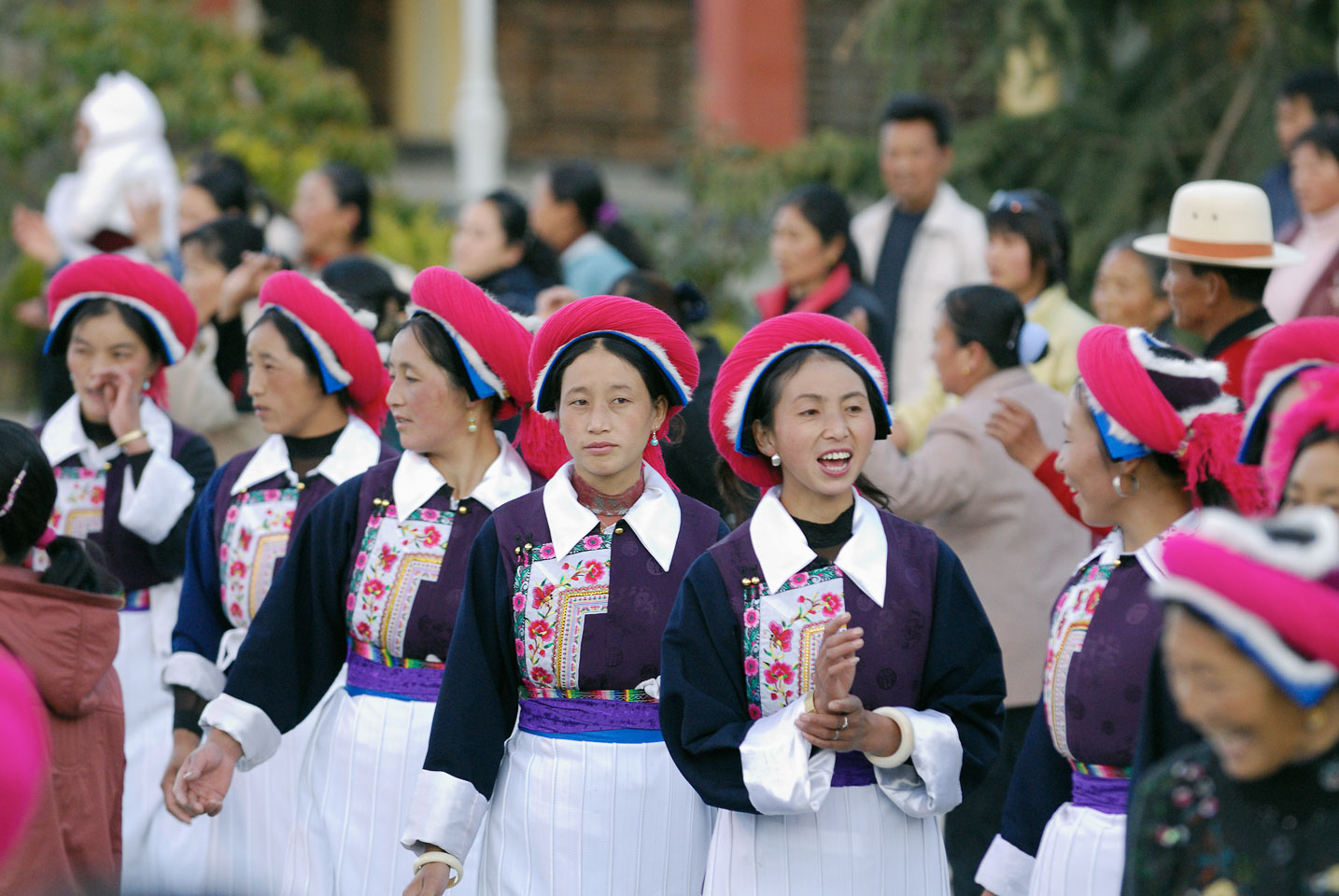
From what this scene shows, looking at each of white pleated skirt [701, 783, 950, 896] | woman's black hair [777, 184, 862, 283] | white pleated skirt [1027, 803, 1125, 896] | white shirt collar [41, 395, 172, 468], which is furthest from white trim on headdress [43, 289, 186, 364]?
white pleated skirt [1027, 803, 1125, 896]

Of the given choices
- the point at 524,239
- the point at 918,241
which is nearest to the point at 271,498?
the point at 524,239

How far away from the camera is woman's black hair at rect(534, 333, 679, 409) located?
3473 mm

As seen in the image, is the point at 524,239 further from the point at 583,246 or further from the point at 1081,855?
the point at 1081,855

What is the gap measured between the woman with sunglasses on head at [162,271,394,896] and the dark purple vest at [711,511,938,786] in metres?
1.47

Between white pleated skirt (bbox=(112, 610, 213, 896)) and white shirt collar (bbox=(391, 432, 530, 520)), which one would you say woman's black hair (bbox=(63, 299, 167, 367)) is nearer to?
white pleated skirt (bbox=(112, 610, 213, 896))

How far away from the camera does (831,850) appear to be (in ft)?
10.2

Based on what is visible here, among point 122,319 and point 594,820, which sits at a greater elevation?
point 122,319

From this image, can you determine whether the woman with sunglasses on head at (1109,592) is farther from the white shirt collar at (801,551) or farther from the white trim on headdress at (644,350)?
the white trim on headdress at (644,350)

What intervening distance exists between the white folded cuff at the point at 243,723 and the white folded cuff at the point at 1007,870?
1659 mm

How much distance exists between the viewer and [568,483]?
352 cm

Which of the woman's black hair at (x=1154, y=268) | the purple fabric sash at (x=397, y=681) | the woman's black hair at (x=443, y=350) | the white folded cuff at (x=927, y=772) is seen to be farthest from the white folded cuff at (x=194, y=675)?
the woman's black hair at (x=1154, y=268)

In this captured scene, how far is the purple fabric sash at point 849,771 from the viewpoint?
3111mm

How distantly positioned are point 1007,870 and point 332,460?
2.07m

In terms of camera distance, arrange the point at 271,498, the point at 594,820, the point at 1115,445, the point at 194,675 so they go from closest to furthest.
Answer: the point at 1115,445 → the point at 594,820 → the point at 194,675 → the point at 271,498
